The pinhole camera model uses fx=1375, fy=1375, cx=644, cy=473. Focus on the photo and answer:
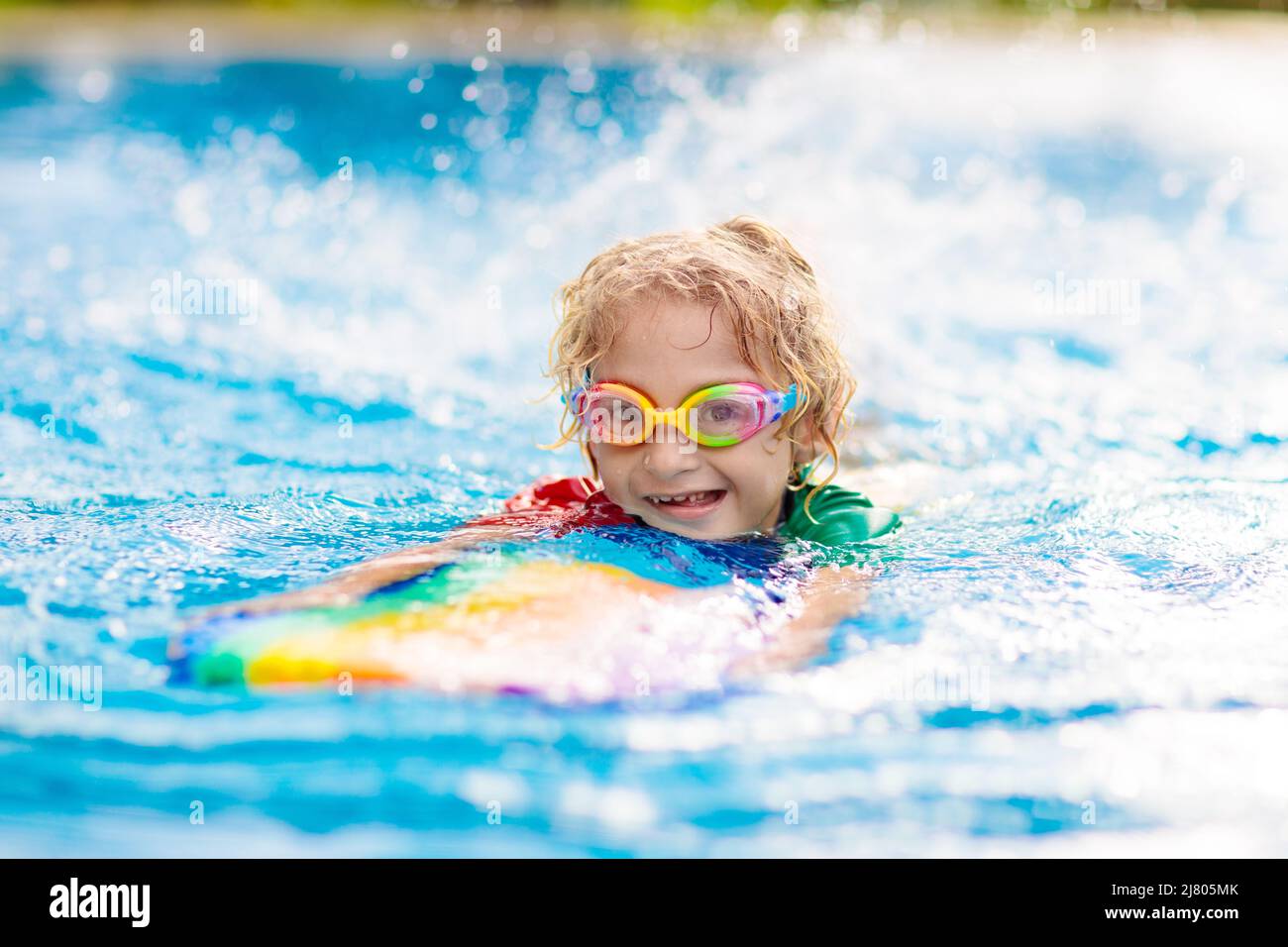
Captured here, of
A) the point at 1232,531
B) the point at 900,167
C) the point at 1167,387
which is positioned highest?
the point at 900,167

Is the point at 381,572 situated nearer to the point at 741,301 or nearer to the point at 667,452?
the point at 667,452

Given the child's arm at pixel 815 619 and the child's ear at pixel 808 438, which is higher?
the child's ear at pixel 808 438

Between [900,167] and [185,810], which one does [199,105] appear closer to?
[900,167]

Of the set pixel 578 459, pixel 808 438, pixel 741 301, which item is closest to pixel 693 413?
pixel 741 301

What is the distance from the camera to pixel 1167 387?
5746mm

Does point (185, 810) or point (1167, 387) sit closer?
point (185, 810)

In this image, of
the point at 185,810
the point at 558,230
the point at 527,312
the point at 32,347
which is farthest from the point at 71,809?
the point at 558,230

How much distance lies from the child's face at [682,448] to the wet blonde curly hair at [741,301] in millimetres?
33

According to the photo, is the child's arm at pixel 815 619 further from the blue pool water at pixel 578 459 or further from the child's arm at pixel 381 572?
the child's arm at pixel 381 572

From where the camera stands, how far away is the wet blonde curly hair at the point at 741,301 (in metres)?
3.15

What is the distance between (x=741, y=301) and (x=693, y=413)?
29 cm

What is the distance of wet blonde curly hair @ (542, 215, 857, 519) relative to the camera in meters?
3.15

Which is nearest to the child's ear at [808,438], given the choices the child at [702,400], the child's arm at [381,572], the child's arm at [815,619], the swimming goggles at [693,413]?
the child at [702,400]
